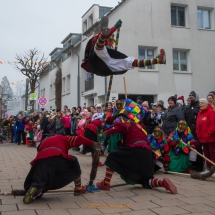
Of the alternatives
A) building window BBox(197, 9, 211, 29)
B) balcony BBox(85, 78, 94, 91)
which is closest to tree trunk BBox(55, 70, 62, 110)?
balcony BBox(85, 78, 94, 91)

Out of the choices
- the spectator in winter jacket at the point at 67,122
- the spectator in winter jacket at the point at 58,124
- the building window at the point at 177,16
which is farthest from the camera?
the building window at the point at 177,16

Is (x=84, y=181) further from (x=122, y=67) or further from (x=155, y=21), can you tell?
(x=155, y=21)

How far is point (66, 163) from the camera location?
4941 millimetres

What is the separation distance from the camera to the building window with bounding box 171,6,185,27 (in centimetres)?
2069

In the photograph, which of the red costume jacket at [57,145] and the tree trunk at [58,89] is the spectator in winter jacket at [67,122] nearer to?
the red costume jacket at [57,145]

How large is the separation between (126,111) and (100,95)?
47.4 ft

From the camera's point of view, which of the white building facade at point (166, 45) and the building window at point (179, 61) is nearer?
the white building facade at point (166, 45)

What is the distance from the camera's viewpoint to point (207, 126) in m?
7.17

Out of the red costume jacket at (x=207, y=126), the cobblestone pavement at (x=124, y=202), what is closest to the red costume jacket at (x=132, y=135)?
the cobblestone pavement at (x=124, y=202)

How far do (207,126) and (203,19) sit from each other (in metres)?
16.0

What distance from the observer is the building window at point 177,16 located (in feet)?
67.9

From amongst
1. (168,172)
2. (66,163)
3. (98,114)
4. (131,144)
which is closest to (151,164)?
(131,144)

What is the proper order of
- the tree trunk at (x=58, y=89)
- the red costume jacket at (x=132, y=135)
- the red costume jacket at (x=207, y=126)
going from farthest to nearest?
the tree trunk at (x=58, y=89) → the red costume jacket at (x=207, y=126) → the red costume jacket at (x=132, y=135)

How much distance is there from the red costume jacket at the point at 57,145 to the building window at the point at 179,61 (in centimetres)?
1638
